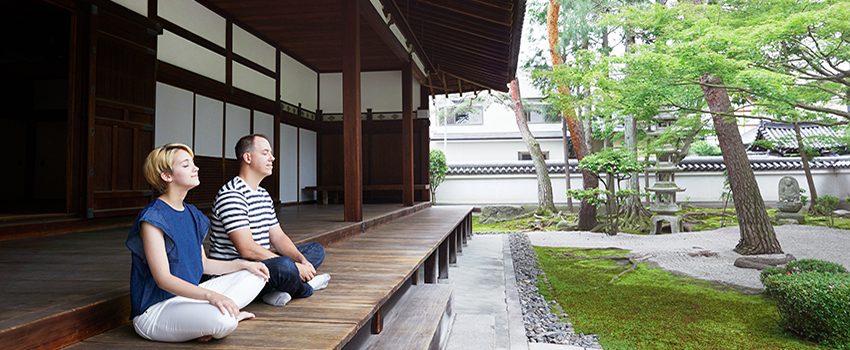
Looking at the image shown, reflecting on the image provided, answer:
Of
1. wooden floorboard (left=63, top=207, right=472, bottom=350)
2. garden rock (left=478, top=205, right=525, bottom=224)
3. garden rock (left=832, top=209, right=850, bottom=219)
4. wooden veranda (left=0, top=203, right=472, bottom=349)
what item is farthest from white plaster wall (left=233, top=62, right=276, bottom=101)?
garden rock (left=832, top=209, right=850, bottom=219)

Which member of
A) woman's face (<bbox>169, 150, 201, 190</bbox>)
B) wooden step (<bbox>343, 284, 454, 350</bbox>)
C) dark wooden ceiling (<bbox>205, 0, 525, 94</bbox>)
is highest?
dark wooden ceiling (<bbox>205, 0, 525, 94</bbox>)

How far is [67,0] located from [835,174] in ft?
63.5

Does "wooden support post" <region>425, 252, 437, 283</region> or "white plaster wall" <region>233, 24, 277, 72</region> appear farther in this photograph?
"white plaster wall" <region>233, 24, 277, 72</region>

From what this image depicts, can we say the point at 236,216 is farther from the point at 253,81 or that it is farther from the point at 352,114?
the point at 253,81

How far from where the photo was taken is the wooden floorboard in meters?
1.57

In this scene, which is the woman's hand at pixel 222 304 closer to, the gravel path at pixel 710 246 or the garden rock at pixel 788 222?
the gravel path at pixel 710 246

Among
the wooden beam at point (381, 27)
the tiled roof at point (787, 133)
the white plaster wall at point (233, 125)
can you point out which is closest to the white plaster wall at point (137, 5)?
the white plaster wall at point (233, 125)

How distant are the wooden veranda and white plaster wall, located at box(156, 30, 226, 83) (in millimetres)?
2621

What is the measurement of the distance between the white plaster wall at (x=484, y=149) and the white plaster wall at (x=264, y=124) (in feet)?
41.1

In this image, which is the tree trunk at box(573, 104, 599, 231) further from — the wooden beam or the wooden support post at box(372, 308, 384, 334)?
the wooden support post at box(372, 308, 384, 334)

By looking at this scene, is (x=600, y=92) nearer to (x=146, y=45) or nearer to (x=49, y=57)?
(x=146, y=45)

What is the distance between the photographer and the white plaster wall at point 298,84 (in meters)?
8.40

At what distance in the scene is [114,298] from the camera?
1796mm

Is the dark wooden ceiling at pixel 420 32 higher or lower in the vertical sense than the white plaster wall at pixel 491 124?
lower
